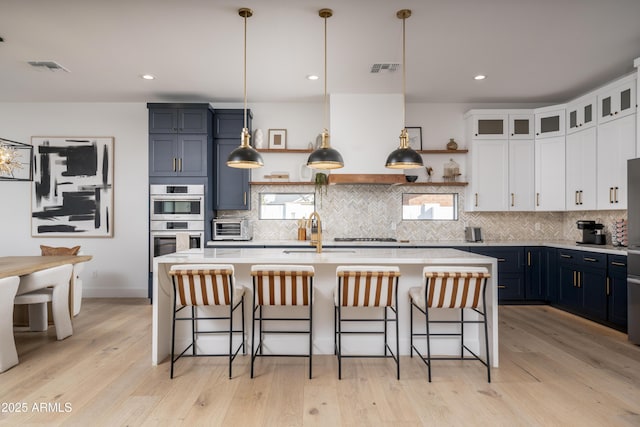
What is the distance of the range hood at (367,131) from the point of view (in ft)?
17.2

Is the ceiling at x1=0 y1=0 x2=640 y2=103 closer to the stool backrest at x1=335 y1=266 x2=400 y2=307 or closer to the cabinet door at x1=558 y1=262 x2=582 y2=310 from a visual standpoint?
the stool backrest at x1=335 y1=266 x2=400 y2=307

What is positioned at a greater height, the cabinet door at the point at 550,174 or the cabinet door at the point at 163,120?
the cabinet door at the point at 163,120

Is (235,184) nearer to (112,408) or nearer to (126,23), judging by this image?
(126,23)

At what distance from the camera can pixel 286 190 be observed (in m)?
5.97

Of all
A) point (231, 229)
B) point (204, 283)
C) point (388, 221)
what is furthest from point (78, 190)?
point (388, 221)

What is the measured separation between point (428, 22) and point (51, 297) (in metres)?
4.35

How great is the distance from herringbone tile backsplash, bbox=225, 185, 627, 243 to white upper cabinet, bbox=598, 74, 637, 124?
5.84 feet

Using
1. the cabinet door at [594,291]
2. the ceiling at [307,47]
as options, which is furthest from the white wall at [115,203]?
the cabinet door at [594,291]

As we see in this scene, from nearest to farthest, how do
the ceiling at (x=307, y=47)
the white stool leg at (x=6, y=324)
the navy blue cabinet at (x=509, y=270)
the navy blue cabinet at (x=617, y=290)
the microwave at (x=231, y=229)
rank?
the white stool leg at (x=6, y=324) < the ceiling at (x=307, y=47) < the navy blue cabinet at (x=617, y=290) < the navy blue cabinet at (x=509, y=270) < the microwave at (x=231, y=229)

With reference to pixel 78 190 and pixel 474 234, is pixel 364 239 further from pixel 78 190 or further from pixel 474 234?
pixel 78 190

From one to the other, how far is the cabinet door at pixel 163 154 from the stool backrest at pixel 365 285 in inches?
138

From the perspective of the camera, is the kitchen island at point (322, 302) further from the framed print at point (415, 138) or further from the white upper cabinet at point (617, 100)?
the framed print at point (415, 138)

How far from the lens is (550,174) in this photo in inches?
218

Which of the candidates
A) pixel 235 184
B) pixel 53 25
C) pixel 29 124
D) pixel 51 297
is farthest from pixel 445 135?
pixel 29 124
